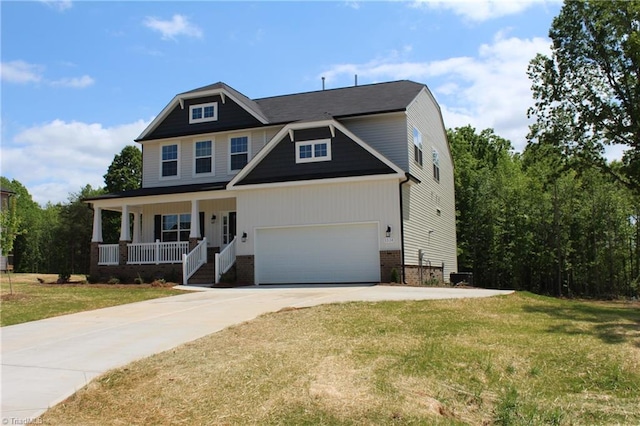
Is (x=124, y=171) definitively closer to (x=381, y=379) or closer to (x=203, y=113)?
(x=203, y=113)

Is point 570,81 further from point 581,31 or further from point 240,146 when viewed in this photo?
point 240,146

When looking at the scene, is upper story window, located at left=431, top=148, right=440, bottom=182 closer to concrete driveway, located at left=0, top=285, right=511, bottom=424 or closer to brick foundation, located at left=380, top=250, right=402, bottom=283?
brick foundation, located at left=380, top=250, right=402, bottom=283

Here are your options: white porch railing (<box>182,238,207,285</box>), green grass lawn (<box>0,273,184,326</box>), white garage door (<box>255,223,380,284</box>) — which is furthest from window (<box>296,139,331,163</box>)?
green grass lawn (<box>0,273,184,326</box>)

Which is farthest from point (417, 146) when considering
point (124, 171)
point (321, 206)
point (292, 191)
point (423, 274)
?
point (124, 171)

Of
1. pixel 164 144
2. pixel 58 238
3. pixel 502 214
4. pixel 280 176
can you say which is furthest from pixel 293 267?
pixel 58 238

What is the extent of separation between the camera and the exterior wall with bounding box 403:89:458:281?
21.5 meters

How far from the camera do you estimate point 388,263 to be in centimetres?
1941

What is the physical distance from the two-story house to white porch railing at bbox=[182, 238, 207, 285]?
0.05 meters

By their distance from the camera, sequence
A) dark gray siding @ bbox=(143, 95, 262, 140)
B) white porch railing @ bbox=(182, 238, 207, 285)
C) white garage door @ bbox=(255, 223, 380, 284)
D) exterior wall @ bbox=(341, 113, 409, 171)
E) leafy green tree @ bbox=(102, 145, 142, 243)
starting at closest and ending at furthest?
white garage door @ bbox=(255, 223, 380, 284) → white porch railing @ bbox=(182, 238, 207, 285) → exterior wall @ bbox=(341, 113, 409, 171) → dark gray siding @ bbox=(143, 95, 262, 140) → leafy green tree @ bbox=(102, 145, 142, 243)

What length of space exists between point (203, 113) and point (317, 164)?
759 cm

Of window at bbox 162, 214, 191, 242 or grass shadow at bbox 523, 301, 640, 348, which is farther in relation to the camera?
window at bbox 162, 214, 191, 242

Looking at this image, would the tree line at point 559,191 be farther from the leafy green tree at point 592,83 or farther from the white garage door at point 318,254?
the white garage door at point 318,254

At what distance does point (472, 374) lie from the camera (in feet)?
21.1

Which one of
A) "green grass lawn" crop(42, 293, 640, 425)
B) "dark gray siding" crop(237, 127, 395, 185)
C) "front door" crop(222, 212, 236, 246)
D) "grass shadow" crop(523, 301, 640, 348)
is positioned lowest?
"green grass lawn" crop(42, 293, 640, 425)
